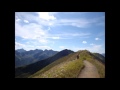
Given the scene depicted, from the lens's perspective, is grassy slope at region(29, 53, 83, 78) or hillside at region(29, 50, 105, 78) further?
grassy slope at region(29, 53, 83, 78)

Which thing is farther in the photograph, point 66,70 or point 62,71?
point 66,70

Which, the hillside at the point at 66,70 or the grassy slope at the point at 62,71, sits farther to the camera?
the grassy slope at the point at 62,71
